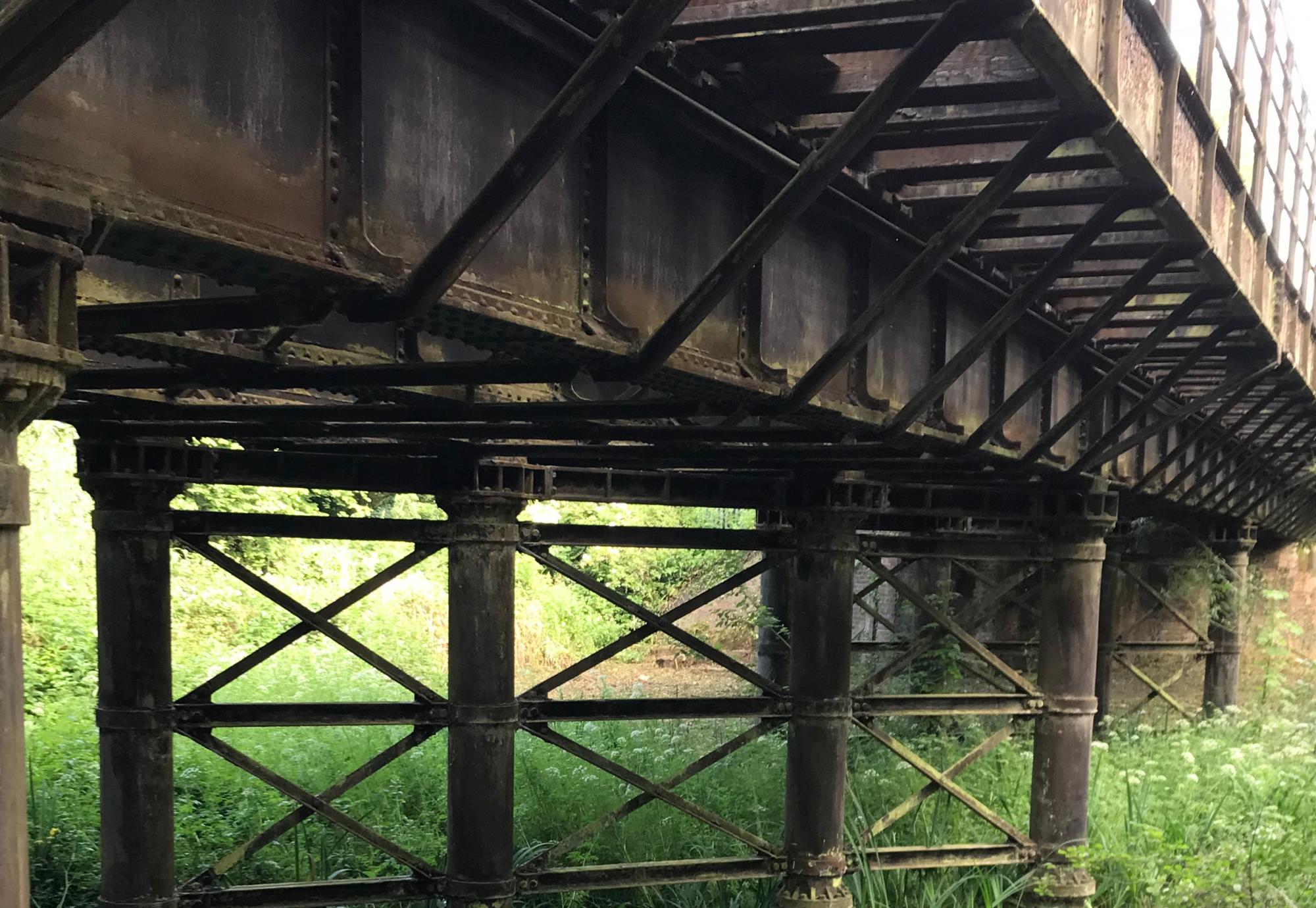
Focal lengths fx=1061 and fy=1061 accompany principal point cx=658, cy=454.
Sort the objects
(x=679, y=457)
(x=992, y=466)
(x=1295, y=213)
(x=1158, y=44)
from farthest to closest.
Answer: (x=1295, y=213) < (x=992, y=466) < (x=679, y=457) < (x=1158, y=44)

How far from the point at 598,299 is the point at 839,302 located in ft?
6.38

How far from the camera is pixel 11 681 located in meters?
2.06

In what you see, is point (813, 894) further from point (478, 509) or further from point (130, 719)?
point (130, 719)

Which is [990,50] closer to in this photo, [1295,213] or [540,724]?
[540,724]

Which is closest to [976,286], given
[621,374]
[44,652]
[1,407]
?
[621,374]

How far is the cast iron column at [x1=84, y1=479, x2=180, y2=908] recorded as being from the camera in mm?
6227

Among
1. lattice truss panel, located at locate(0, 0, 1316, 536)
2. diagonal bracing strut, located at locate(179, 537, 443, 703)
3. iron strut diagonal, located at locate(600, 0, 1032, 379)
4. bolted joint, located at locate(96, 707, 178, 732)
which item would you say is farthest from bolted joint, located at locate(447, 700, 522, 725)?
iron strut diagonal, located at locate(600, 0, 1032, 379)

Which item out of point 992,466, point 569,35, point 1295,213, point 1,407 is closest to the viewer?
point 1,407

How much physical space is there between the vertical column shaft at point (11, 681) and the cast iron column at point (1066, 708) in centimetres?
838

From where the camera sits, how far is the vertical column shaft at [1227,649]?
1686 cm

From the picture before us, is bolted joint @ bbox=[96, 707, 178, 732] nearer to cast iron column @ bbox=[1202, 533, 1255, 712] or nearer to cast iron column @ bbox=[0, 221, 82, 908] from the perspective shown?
cast iron column @ bbox=[0, 221, 82, 908]

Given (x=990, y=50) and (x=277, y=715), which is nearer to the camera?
(x=990, y=50)

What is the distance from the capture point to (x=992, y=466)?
797 centimetres

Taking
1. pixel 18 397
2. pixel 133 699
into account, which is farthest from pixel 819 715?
pixel 18 397
